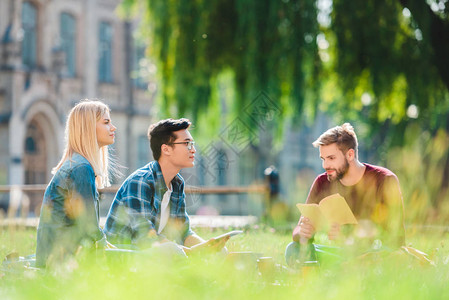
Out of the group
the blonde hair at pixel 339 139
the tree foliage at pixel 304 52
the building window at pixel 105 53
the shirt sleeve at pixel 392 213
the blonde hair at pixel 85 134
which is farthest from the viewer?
the building window at pixel 105 53

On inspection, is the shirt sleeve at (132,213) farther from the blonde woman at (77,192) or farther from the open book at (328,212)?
the open book at (328,212)

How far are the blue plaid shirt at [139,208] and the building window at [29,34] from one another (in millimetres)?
19462

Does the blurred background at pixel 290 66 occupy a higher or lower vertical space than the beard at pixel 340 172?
higher

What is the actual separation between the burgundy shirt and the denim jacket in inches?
67.0

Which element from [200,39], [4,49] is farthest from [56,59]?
[200,39]

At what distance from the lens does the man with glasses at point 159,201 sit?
4359 millimetres

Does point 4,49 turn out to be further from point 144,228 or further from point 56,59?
point 144,228

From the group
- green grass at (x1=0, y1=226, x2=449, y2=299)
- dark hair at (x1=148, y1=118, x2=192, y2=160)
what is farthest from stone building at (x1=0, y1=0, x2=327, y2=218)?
green grass at (x1=0, y1=226, x2=449, y2=299)

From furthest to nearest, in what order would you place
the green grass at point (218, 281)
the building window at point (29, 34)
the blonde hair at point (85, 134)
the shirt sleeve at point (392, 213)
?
the building window at point (29, 34) < the shirt sleeve at point (392, 213) < the blonde hair at point (85, 134) < the green grass at point (218, 281)

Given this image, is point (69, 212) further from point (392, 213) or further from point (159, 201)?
point (392, 213)

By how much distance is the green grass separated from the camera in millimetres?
2922

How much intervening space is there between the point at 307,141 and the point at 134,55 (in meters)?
14.8

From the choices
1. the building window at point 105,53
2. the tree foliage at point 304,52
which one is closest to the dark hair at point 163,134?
the tree foliage at point 304,52

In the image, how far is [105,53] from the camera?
1047 inches
